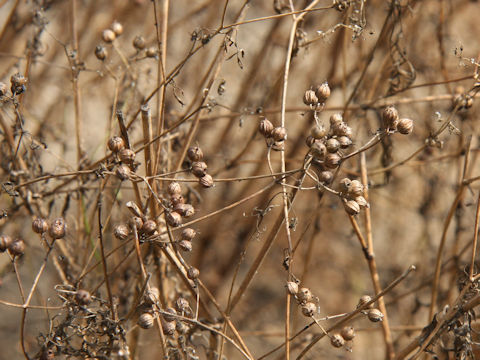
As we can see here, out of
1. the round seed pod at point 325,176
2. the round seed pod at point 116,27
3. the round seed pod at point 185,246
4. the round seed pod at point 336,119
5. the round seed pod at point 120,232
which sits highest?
the round seed pod at point 116,27

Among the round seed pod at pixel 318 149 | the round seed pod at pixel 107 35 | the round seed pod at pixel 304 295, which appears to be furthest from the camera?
the round seed pod at pixel 107 35

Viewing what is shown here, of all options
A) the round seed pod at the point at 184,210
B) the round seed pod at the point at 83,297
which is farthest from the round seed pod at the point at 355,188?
the round seed pod at the point at 83,297

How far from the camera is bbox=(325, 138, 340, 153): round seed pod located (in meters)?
1.08

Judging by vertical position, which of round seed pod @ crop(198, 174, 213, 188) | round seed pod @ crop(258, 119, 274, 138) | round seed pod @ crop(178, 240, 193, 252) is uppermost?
round seed pod @ crop(258, 119, 274, 138)

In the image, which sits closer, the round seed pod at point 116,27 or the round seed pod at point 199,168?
the round seed pod at point 199,168

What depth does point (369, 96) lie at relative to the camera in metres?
1.90

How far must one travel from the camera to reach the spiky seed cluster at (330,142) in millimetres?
1078

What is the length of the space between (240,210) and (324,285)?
92 cm

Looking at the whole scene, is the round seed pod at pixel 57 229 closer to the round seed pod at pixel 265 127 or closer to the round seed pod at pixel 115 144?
the round seed pod at pixel 115 144

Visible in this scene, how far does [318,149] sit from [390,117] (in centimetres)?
20

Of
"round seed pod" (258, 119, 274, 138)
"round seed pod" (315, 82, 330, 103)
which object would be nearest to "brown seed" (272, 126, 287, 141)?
"round seed pod" (258, 119, 274, 138)

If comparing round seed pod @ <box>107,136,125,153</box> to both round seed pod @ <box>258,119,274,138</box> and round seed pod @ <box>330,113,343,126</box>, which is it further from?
round seed pod @ <box>330,113,343,126</box>

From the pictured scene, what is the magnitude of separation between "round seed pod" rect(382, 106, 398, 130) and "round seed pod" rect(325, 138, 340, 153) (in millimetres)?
144

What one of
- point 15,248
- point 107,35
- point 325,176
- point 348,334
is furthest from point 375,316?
point 107,35
